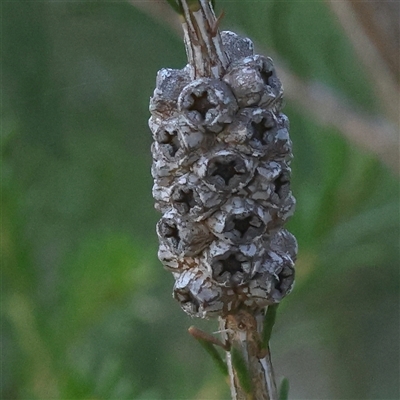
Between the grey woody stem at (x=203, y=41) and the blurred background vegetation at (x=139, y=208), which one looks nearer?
the grey woody stem at (x=203, y=41)

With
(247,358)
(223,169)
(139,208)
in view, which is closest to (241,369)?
(247,358)

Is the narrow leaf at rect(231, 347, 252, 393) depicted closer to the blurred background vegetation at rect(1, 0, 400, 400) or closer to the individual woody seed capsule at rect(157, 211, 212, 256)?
the individual woody seed capsule at rect(157, 211, 212, 256)

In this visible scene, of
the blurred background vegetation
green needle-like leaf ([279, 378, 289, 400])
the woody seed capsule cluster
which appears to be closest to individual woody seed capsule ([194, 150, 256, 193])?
the woody seed capsule cluster

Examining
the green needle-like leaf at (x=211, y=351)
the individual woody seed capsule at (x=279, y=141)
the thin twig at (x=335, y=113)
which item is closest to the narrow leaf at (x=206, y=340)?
the green needle-like leaf at (x=211, y=351)

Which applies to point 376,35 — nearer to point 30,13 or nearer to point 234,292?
point 234,292

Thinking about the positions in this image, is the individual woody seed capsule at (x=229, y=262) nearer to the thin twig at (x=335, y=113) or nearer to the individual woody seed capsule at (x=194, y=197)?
the individual woody seed capsule at (x=194, y=197)

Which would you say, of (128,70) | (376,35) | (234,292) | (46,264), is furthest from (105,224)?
(234,292)

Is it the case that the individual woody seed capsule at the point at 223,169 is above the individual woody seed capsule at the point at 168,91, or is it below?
below
